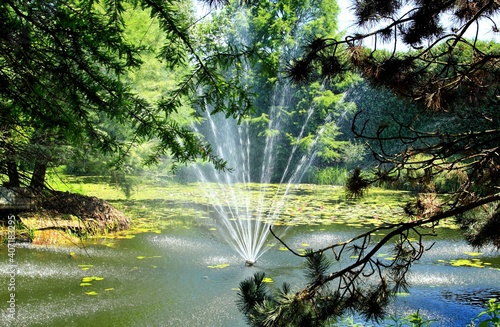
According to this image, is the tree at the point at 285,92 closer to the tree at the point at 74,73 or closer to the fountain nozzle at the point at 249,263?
the fountain nozzle at the point at 249,263

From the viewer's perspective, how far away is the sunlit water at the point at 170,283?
3.61 m

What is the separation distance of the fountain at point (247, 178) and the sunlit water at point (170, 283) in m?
1.00

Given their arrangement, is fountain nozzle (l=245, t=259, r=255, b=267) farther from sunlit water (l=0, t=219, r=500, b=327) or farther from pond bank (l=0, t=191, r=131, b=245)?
pond bank (l=0, t=191, r=131, b=245)

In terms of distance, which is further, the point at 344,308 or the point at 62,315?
the point at 62,315

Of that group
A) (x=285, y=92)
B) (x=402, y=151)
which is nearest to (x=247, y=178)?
(x=285, y=92)

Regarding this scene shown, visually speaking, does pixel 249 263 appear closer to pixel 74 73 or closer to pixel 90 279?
pixel 90 279

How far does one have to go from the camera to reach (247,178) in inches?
602

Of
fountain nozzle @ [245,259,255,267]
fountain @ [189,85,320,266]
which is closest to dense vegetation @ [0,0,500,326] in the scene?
fountain nozzle @ [245,259,255,267]

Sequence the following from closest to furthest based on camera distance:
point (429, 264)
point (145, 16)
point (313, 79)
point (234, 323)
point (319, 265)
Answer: point (319, 265), point (313, 79), point (234, 323), point (429, 264), point (145, 16)

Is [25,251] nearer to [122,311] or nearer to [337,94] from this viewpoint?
[122,311]

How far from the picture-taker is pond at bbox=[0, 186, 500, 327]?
12.0 feet

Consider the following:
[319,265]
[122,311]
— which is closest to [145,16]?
[122,311]

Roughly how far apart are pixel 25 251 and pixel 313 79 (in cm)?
440

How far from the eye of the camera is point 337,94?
1667cm
